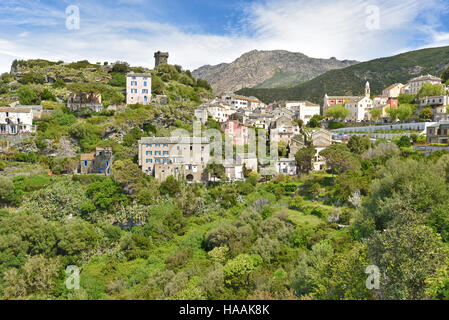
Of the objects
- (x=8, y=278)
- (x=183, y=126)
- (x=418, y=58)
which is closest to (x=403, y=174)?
(x=8, y=278)

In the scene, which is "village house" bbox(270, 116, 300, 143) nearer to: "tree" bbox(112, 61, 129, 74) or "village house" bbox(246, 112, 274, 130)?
"village house" bbox(246, 112, 274, 130)

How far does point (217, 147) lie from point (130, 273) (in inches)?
845

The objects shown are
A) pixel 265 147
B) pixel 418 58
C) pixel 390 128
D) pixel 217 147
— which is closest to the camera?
pixel 217 147

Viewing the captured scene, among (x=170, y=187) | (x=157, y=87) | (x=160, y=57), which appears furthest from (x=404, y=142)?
(x=160, y=57)

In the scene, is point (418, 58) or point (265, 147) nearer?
point (265, 147)

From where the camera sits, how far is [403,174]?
21109 millimetres

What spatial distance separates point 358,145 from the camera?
3803 cm

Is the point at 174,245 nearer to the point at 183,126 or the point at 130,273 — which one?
the point at 130,273

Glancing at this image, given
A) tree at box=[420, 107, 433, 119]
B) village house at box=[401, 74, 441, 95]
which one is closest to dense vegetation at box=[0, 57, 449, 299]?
tree at box=[420, 107, 433, 119]

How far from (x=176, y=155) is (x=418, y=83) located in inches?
2187

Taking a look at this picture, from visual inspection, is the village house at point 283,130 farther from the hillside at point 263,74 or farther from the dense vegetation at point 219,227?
the hillside at point 263,74

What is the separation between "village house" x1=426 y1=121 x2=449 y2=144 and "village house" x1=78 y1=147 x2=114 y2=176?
1491 inches

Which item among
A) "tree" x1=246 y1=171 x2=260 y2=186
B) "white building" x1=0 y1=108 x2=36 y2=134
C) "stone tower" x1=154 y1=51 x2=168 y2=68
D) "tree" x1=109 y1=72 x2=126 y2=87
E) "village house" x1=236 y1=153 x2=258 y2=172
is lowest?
"tree" x1=246 y1=171 x2=260 y2=186

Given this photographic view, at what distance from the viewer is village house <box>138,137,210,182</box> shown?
117 ft
